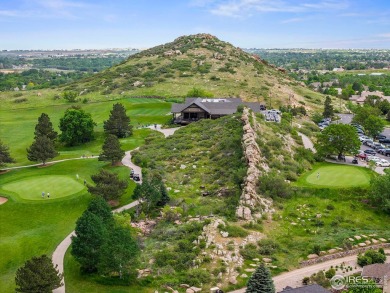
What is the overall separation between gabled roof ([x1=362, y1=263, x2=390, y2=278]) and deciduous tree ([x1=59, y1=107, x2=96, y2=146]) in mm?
60827

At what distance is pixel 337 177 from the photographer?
5012cm

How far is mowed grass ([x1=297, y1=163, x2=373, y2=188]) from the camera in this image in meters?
48.0

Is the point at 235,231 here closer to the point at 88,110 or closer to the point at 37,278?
the point at 37,278

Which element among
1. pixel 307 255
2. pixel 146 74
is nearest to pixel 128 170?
pixel 307 255

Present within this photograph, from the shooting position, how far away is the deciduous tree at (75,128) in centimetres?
7800

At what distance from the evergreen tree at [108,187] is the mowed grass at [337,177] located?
22.2 metres

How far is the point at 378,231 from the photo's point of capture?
132 feet

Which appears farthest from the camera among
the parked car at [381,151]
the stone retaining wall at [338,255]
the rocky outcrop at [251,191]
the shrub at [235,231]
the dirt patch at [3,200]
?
the parked car at [381,151]

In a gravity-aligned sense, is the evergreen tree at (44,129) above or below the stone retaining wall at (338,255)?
above

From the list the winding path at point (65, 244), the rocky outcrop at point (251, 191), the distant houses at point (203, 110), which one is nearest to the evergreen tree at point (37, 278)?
the winding path at point (65, 244)

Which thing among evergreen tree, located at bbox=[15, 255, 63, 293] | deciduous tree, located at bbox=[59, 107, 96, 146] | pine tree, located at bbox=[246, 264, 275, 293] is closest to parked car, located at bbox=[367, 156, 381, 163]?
pine tree, located at bbox=[246, 264, 275, 293]

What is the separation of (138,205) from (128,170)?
45.1 ft

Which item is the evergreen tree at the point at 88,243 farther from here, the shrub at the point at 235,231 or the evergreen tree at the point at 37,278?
the shrub at the point at 235,231

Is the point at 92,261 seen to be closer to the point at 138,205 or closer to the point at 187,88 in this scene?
the point at 138,205
